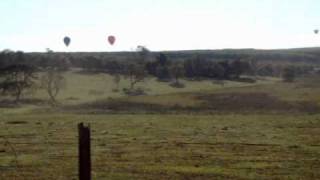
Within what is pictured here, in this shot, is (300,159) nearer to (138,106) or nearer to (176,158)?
(176,158)

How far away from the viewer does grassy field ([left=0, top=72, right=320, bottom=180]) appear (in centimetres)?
2388

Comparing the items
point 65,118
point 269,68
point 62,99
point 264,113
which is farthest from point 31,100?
point 269,68

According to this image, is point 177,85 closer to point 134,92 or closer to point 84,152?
point 134,92

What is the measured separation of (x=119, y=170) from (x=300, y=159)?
8070mm

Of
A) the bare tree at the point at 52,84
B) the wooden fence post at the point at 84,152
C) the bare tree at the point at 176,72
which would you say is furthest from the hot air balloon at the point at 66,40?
the wooden fence post at the point at 84,152

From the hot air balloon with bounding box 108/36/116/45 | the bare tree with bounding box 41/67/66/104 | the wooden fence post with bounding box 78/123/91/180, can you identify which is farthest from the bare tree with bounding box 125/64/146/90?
the wooden fence post with bounding box 78/123/91/180

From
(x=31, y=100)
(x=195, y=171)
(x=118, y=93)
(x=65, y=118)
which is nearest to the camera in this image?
(x=195, y=171)

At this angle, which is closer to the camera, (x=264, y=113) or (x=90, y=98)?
(x=264, y=113)

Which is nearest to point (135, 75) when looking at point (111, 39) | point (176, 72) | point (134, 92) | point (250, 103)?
point (134, 92)

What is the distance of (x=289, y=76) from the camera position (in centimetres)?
13088

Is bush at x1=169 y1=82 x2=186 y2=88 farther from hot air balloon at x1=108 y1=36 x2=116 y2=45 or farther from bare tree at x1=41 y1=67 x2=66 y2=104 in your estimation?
hot air balloon at x1=108 y1=36 x2=116 y2=45

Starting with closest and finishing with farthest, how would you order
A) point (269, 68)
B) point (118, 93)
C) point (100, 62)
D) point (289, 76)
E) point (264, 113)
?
point (264, 113) < point (118, 93) < point (289, 76) < point (100, 62) < point (269, 68)

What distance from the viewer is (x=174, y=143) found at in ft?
114

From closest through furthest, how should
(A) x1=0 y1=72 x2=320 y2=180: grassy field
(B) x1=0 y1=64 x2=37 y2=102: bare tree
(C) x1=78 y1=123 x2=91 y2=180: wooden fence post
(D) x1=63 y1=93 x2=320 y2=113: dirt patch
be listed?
1. (C) x1=78 y1=123 x2=91 y2=180: wooden fence post
2. (A) x1=0 y1=72 x2=320 y2=180: grassy field
3. (D) x1=63 y1=93 x2=320 y2=113: dirt patch
4. (B) x1=0 y1=64 x2=37 y2=102: bare tree
